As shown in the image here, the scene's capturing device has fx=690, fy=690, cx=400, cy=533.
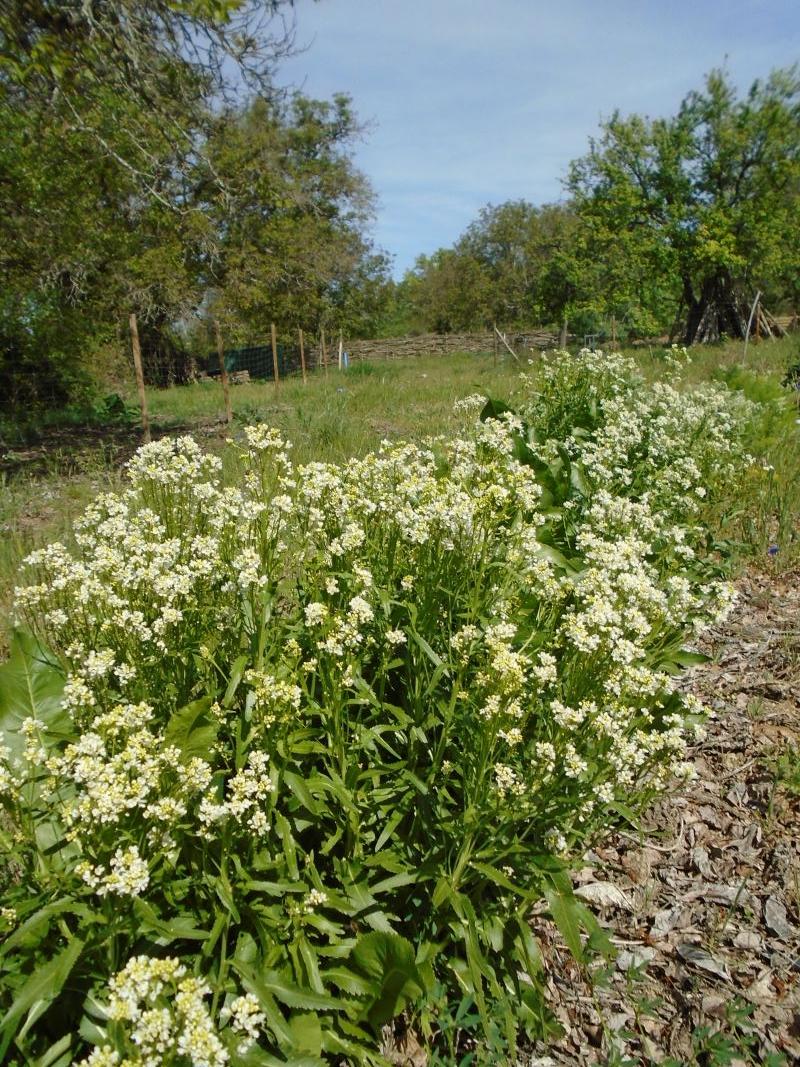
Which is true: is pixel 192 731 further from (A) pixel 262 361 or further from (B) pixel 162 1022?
(A) pixel 262 361

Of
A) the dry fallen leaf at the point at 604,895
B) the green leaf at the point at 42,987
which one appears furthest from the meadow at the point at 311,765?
the dry fallen leaf at the point at 604,895

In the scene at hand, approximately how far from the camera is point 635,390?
6945mm

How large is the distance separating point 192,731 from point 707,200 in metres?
32.2

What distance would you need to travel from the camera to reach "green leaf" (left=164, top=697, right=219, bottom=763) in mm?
2182

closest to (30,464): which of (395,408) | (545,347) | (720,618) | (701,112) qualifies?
(395,408)

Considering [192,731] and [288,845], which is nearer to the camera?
[288,845]

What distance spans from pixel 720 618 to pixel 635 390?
15.6 feet

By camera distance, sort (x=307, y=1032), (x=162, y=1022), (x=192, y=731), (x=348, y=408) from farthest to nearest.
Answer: (x=348, y=408), (x=192, y=731), (x=307, y=1032), (x=162, y=1022)

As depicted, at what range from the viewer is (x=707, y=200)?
27969 millimetres

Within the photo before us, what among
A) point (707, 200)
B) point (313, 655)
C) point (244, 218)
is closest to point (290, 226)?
point (244, 218)

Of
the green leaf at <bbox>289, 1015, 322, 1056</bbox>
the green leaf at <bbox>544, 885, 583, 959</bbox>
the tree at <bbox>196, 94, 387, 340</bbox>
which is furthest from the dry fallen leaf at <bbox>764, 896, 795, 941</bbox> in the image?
the tree at <bbox>196, 94, 387, 340</bbox>

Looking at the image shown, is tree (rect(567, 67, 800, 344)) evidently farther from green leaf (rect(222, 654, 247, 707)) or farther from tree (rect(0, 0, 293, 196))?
green leaf (rect(222, 654, 247, 707))

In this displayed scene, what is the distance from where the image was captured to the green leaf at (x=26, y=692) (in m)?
2.53

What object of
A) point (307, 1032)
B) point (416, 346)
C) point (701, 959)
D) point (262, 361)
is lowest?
point (701, 959)
